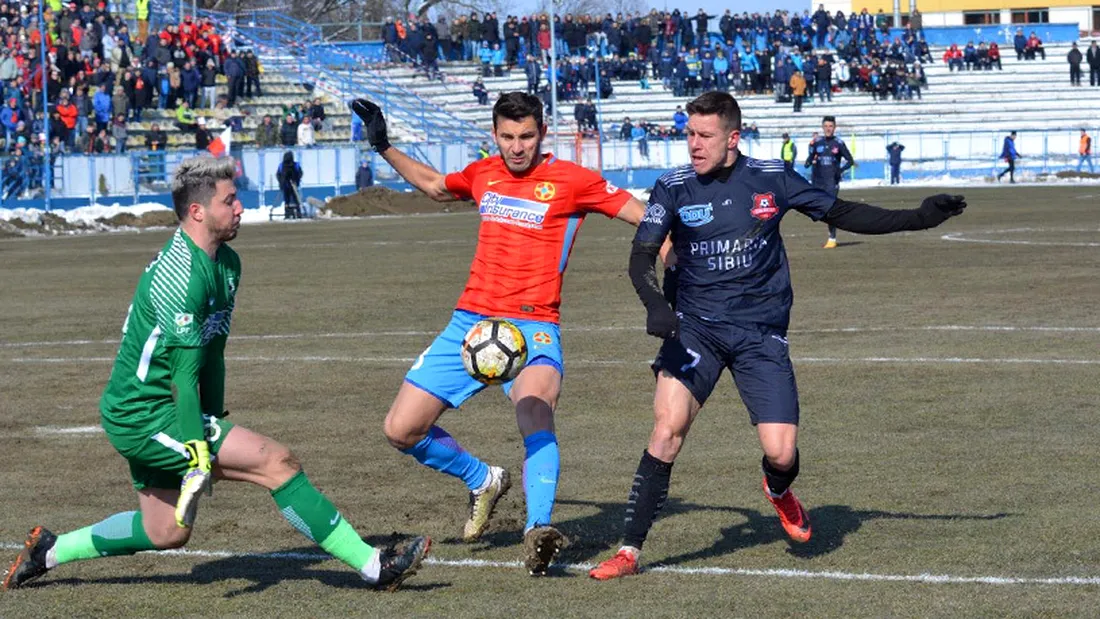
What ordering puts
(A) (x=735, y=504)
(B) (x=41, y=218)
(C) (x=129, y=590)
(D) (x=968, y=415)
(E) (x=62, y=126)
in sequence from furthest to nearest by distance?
(E) (x=62, y=126) → (B) (x=41, y=218) → (D) (x=968, y=415) → (A) (x=735, y=504) → (C) (x=129, y=590)

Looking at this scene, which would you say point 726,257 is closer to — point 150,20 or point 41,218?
point 41,218

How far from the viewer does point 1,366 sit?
603 inches

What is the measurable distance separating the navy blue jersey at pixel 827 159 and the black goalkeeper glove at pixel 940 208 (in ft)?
64.2

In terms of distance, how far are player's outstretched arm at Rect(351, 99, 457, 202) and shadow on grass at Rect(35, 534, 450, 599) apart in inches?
80.0

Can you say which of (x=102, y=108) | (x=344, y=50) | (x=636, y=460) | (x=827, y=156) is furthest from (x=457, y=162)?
(x=636, y=460)

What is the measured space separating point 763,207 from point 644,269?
0.68m

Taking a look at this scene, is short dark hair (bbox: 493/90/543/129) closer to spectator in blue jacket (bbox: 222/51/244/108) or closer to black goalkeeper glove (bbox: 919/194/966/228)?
black goalkeeper glove (bbox: 919/194/966/228)

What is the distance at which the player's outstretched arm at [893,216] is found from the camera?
750 cm

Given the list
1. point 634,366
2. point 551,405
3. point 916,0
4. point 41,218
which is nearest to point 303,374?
point 634,366

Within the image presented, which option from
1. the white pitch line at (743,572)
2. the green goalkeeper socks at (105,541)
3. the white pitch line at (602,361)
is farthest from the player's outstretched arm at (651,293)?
the white pitch line at (602,361)

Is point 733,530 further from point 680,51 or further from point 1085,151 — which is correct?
point 680,51

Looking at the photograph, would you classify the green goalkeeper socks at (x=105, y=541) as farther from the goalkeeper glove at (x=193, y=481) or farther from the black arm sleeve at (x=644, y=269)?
the black arm sleeve at (x=644, y=269)

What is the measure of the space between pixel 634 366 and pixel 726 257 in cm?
682

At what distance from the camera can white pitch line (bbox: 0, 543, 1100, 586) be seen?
694cm
